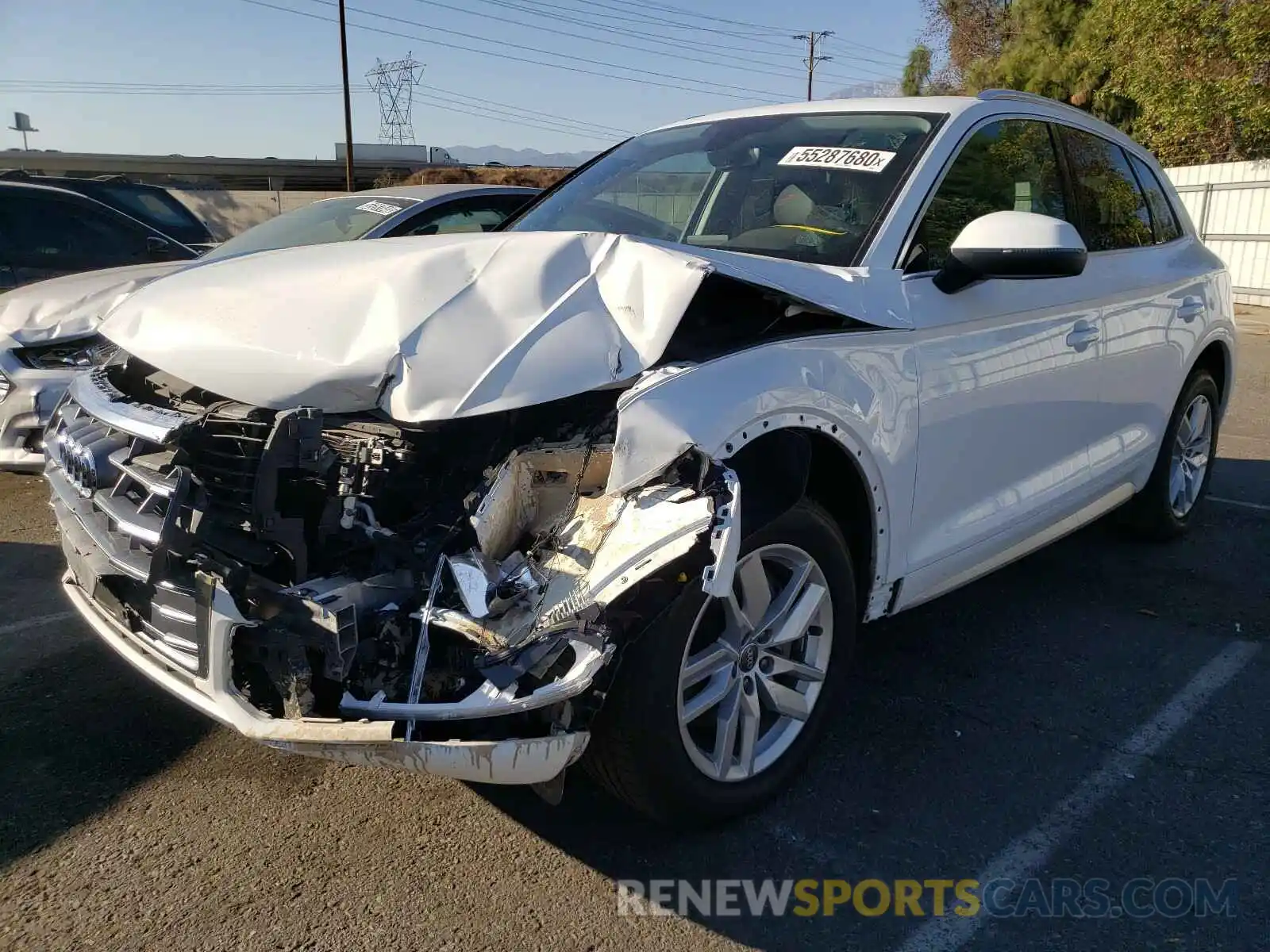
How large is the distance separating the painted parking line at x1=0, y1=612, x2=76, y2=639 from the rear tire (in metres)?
4.77

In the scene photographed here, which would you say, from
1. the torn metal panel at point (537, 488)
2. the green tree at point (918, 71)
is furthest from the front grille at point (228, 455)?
the green tree at point (918, 71)

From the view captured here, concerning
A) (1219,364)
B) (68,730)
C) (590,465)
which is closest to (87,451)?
(68,730)

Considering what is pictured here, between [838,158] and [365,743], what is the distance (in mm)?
2399

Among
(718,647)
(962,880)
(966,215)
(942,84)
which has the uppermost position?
(942,84)

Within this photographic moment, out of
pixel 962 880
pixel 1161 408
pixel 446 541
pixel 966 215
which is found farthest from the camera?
pixel 1161 408

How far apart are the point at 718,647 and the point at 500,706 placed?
737 mm

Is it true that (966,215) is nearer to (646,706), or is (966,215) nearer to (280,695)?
(646,706)

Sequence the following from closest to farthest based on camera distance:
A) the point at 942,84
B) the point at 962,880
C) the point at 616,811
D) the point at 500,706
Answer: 1. the point at 500,706
2. the point at 962,880
3. the point at 616,811
4. the point at 942,84

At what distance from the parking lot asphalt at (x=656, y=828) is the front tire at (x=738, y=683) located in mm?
190

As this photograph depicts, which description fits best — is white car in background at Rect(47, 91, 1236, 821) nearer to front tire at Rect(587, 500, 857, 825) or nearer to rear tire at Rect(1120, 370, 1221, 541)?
front tire at Rect(587, 500, 857, 825)

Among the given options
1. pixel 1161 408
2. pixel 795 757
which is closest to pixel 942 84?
pixel 1161 408

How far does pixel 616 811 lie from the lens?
278 centimetres

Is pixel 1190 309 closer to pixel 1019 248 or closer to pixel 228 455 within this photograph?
pixel 1019 248

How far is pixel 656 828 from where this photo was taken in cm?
269
